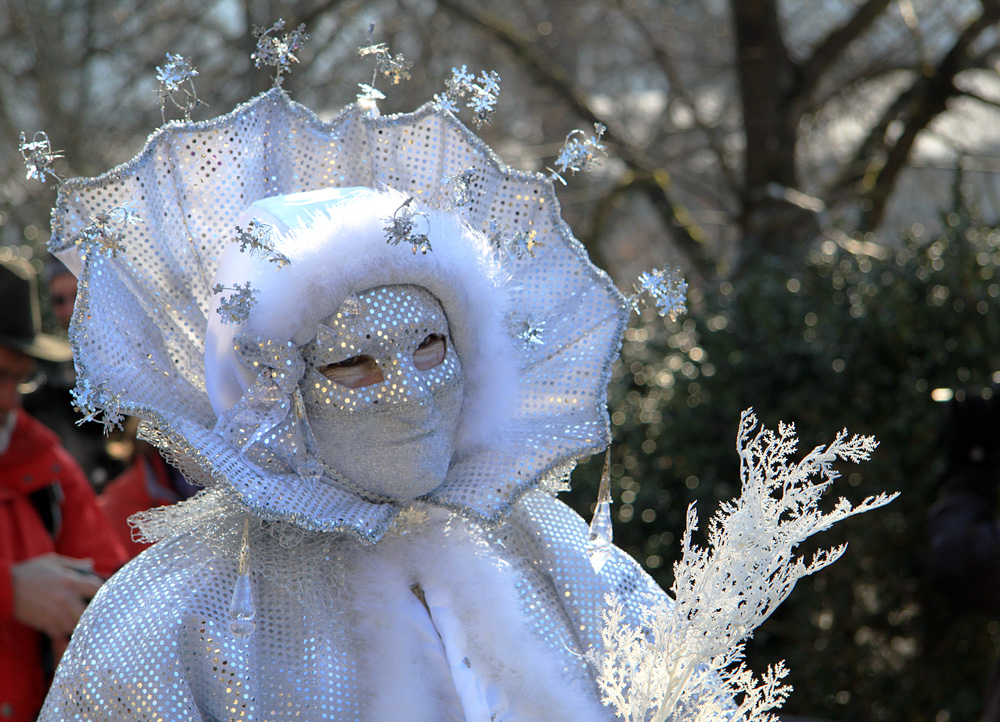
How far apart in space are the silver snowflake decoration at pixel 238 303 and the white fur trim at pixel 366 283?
3cm

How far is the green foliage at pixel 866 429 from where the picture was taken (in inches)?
150

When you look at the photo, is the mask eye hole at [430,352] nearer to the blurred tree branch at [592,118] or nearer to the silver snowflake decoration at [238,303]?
the silver snowflake decoration at [238,303]

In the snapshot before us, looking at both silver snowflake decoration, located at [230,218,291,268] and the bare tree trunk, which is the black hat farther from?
the bare tree trunk

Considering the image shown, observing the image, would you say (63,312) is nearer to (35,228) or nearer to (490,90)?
(490,90)

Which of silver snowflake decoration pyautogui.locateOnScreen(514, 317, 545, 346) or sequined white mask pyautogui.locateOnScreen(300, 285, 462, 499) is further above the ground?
silver snowflake decoration pyautogui.locateOnScreen(514, 317, 545, 346)

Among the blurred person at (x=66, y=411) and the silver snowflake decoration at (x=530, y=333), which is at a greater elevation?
the silver snowflake decoration at (x=530, y=333)

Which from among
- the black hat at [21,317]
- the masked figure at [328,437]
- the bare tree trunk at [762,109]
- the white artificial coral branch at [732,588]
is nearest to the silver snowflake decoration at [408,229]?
the masked figure at [328,437]

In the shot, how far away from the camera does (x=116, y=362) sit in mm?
1767

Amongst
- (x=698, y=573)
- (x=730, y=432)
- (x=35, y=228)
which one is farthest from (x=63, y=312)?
(x=35, y=228)

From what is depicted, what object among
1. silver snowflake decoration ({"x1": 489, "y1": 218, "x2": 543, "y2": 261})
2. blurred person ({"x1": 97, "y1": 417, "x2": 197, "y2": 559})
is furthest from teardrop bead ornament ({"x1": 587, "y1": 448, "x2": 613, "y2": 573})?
blurred person ({"x1": 97, "y1": 417, "x2": 197, "y2": 559})

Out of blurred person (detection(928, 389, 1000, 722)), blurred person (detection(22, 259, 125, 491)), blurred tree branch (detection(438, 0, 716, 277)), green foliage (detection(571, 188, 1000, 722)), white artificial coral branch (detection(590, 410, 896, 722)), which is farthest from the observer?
blurred tree branch (detection(438, 0, 716, 277))

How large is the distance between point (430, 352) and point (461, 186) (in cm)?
31

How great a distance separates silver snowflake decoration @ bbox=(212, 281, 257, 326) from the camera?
5.60 ft

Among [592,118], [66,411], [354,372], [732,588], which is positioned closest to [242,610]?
[354,372]
